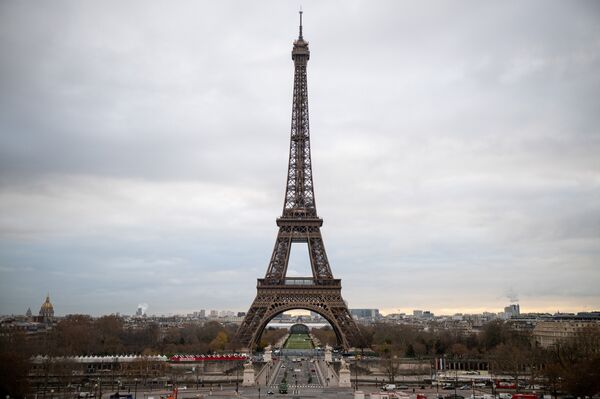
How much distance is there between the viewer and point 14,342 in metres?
56.8

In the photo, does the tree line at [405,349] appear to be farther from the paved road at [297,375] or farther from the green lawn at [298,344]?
the paved road at [297,375]

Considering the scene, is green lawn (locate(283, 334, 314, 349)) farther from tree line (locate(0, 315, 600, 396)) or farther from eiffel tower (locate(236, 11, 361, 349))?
eiffel tower (locate(236, 11, 361, 349))

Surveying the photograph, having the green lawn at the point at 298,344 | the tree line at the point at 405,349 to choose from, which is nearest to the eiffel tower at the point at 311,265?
the tree line at the point at 405,349

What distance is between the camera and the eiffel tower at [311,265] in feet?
228

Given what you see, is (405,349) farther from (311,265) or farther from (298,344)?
(298,344)

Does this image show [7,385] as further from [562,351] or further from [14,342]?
[562,351]

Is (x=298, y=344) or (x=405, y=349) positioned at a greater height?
(x=405, y=349)

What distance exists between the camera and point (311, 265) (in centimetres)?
7175

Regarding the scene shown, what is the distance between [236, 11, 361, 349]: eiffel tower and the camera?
6962 cm

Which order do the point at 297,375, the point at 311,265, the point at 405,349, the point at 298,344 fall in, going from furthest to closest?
the point at 298,344 < the point at 405,349 < the point at 311,265 < the point at 297,375

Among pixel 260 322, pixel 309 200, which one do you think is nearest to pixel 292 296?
pixel 260 322

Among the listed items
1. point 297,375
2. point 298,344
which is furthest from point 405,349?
point 298,344

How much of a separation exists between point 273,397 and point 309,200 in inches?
1279

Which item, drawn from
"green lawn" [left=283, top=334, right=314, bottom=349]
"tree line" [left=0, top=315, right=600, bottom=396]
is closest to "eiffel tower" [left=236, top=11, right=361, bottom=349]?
"tree line" [left=0, top=315, right=600, bottom=396]
